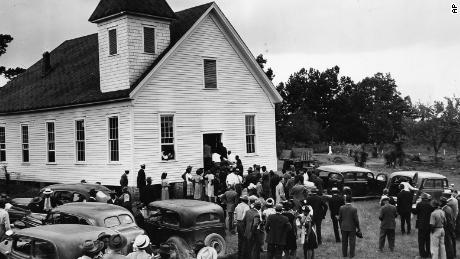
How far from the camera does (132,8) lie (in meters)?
24.3

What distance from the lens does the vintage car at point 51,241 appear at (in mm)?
10898

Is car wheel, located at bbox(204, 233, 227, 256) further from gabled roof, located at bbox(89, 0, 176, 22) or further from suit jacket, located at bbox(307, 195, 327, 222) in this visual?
gabled roof, located at bbox(89, 0, 176, 22)

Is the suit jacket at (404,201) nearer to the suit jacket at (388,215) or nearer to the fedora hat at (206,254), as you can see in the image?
the suit jacket at (388,215)

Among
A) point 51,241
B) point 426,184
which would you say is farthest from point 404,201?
point 51,241

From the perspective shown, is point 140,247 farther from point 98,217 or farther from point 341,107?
point 341,107

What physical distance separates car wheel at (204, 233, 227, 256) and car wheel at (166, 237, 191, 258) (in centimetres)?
62

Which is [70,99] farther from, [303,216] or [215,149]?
[303,216]

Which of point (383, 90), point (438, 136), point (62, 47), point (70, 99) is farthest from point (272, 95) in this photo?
point (383, 90)

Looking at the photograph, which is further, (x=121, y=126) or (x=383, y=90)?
(x=383, y=90)

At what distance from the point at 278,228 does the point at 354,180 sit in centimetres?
1275

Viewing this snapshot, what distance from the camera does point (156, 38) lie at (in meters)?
25.3

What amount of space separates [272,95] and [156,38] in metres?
7.99

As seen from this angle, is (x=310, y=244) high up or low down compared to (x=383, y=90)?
down

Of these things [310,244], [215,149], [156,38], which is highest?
[156,38]
